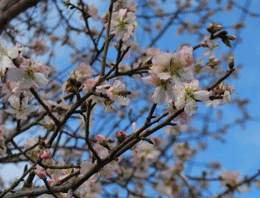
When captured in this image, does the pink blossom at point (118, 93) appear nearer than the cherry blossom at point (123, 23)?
Yes

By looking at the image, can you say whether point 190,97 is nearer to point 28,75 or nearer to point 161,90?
point 161,90

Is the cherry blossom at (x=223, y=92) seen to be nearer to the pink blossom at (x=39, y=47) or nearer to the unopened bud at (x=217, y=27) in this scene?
the unopened bud at (x=217, y=27)

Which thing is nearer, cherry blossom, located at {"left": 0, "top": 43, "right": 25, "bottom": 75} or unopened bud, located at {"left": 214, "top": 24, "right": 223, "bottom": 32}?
cherry blossom, located at {"left": 0, "top": 43, "right": 25, "bottom": 75}

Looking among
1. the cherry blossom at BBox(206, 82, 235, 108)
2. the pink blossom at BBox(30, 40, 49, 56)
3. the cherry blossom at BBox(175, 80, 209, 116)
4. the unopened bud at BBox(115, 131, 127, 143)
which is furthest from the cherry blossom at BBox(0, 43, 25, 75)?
the pink blossom at BBox(30, 40, 49, 56)

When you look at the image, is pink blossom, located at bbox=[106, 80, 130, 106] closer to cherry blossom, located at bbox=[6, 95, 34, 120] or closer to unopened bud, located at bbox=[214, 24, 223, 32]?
cherry blossom, located at bbox=[6, 95, 34, 120]

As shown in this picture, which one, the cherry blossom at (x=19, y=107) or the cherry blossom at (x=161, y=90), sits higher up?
the cherry blossom at (x=19, y=107)

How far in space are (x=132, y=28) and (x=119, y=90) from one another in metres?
0.64

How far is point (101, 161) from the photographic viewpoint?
153 centimetres

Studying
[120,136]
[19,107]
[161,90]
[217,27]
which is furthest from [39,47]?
[161,90]

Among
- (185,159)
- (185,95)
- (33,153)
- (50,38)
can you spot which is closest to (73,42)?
(50,38)

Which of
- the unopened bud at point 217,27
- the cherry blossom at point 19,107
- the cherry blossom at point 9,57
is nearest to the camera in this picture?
the cherry blossom at point 9,57

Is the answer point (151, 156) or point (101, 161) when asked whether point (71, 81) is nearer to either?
point (101, 161)

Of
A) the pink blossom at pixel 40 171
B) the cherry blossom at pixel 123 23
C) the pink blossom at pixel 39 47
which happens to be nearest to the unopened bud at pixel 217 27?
the cherry blossom at pixel 123 23

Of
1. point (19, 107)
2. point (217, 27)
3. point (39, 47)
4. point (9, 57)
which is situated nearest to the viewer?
point (9, 57)
